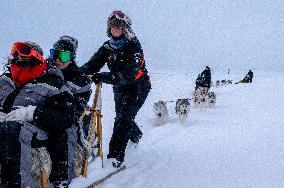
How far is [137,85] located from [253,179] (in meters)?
1.75

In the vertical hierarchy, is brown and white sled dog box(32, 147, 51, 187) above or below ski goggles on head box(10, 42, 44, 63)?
below

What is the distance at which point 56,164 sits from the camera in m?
3.04

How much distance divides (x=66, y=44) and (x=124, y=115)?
147 cm

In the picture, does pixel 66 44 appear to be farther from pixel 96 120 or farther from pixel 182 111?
pixel 182 111

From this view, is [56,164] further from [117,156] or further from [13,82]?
[117,156]

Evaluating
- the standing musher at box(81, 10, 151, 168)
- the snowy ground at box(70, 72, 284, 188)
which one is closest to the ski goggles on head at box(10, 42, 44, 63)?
the snowy ground at box(70, 72, 284, 188)

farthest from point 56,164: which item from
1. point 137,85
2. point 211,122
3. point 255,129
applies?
point 211,122

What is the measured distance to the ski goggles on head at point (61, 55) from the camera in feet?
12.3

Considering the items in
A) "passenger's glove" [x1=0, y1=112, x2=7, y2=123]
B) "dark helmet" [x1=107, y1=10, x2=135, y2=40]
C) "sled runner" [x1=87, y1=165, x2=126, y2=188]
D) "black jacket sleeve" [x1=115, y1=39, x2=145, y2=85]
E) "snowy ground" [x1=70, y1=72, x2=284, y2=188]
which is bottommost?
"snowy ground" [x1=70, y1=72, x2=284, y2=188]

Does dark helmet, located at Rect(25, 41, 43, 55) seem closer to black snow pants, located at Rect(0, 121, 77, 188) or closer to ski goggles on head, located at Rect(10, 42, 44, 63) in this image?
ski goggles on head, located at Rect(10, 42, 44, 63)

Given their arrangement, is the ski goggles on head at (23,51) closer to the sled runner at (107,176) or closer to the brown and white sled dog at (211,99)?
the sled runner at (107,176)

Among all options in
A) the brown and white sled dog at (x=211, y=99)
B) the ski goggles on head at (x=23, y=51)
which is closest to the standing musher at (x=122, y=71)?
the ski goggles on head at (x=23, y=51)

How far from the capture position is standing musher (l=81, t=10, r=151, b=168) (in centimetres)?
474

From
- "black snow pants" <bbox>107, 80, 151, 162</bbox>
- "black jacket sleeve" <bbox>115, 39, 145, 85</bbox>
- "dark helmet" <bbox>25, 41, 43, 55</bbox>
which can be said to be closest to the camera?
"dark helmet" <bbox>25, 41, 43, 55</bbox>
